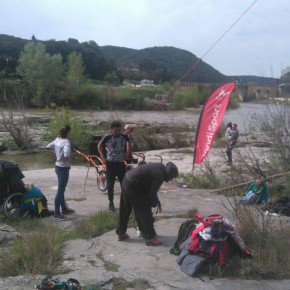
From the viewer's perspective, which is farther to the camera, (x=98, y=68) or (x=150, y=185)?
(x=98, y=68)

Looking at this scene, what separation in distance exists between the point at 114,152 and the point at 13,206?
1.95 m

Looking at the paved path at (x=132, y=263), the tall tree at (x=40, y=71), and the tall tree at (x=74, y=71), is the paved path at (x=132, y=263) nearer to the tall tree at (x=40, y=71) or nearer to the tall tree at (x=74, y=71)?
the tall tree at (x=40, y=71)

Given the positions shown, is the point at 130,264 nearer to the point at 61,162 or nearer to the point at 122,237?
the point at 122,237

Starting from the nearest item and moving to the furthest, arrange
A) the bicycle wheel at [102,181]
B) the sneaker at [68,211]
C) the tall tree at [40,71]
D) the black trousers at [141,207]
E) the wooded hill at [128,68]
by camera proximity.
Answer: the black trousers at [141,207], the sneaker at [68,211], the bicycle wheel at [102,181], the tall tree at [40,71], the wooded hill at [128,68]

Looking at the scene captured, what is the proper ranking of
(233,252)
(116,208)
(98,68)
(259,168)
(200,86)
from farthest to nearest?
(98,68)
(200,86)
(259,168)
(116,208)
(233,252)

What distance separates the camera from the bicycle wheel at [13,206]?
8.02m

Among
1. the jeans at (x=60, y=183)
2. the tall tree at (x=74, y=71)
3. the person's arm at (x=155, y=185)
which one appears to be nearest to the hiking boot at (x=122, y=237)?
the person's arm at (x=155, y=185)

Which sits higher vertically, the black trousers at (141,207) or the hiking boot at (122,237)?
the black trousers at (141,207)

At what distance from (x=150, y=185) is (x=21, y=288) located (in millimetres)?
2244

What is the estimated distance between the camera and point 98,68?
110188 millimetres

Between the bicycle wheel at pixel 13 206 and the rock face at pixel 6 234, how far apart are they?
0.54 meters

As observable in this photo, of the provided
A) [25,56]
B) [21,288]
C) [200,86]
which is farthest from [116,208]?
[25,56]

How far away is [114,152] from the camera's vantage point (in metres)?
8.55

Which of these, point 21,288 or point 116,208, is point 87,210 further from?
point 21,288
